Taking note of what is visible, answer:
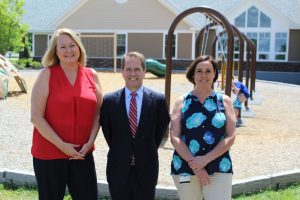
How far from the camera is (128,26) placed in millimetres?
33500

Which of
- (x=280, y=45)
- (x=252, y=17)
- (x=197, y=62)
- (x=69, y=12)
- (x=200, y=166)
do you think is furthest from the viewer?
(x=69, y=12)

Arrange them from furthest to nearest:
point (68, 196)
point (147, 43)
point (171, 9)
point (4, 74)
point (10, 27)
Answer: point (147, 43)
point (171, 9)
point (10, 27)
point (4, 74)
point (68, 196)

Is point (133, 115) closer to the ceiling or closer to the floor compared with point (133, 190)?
closer to the ceiling

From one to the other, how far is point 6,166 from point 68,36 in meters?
3.39

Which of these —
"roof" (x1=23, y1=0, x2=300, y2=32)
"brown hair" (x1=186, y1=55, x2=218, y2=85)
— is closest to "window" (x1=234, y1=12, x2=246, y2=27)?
"roof" (x1=23, y1=0, x2=300, y2=32)

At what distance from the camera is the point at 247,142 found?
28.2ft

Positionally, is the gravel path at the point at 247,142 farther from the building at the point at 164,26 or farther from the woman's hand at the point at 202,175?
the building at the point at 164,26

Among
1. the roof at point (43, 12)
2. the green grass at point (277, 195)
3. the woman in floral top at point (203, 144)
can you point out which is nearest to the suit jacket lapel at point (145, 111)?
the woman in floral top at point (203, 144)

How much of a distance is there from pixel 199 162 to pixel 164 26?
2961 centimetres

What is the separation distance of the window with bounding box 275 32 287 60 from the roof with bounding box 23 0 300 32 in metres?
1.20

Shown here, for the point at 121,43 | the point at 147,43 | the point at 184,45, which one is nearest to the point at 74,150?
the point at 184,45

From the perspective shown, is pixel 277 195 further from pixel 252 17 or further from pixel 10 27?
pixel 252 17

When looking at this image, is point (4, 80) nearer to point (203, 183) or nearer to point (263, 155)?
point (263, 155)

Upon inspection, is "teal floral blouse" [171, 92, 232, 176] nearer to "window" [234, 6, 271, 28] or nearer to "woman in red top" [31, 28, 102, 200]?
"woman in red top" [31, 28, 102, 200]
